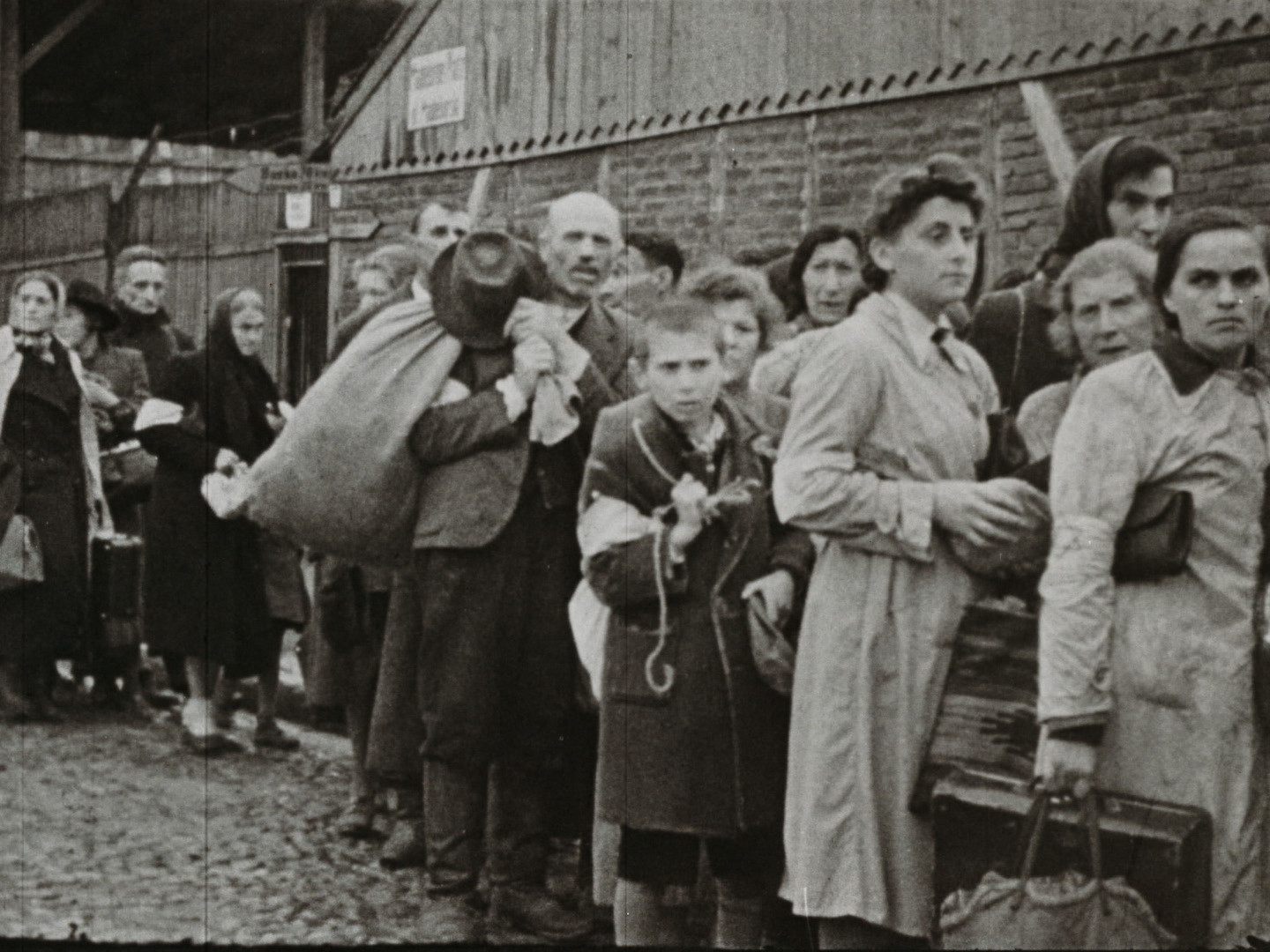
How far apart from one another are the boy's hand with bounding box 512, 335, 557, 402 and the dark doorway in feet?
15.2

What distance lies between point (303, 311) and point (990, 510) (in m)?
7.17

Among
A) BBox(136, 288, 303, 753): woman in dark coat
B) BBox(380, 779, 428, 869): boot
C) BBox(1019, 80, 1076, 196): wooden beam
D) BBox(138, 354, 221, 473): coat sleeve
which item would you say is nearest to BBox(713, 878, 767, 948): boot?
BBox(380, 779, 428, 869): boot

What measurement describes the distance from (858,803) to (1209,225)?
1378 millimetres

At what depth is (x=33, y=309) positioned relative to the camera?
8.17 metres

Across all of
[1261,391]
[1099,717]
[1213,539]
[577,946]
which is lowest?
[577,946]

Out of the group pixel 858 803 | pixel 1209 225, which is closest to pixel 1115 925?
pixel 858 803

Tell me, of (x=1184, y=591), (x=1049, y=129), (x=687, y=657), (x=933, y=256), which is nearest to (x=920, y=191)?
(x=933, y=256)

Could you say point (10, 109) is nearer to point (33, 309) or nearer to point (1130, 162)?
point (33, 309)

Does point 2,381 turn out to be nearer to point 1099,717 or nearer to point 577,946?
→ point 577,946

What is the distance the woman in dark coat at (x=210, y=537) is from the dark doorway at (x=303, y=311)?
188 centimetres

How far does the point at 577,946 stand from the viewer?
5.14 metres

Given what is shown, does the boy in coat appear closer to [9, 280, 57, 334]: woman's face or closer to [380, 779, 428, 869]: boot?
[380, 779, 428, 869]: boot

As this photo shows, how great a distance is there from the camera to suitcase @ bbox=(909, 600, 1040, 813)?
4.14m

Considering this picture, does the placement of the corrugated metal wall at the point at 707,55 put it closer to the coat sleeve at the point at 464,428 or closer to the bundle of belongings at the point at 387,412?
the bundle of belongings at the point at 387,412
